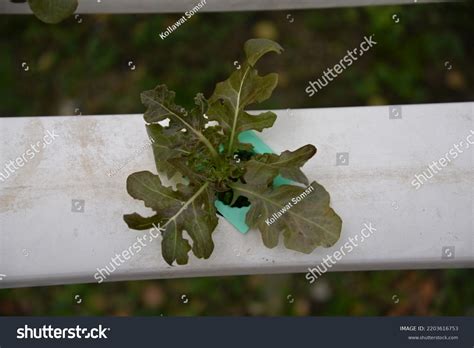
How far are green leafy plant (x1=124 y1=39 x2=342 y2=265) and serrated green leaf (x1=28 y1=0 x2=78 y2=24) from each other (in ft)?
0.79

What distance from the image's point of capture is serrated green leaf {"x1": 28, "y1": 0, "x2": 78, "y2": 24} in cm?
111

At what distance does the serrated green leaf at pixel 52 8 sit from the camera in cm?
111

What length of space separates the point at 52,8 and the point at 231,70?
0.43 m

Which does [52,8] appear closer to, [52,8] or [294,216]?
[52,8]

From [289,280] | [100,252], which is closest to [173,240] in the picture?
[100,252]

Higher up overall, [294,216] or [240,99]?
[240,99]

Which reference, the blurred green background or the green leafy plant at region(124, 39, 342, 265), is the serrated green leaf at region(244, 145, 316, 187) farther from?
the blurred green background

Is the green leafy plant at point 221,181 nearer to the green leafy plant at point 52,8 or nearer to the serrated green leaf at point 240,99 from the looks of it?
the serrated green leaf at point 240,99

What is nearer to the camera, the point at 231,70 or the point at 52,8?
the point at 52,8

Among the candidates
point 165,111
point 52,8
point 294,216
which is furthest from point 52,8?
point 294,216

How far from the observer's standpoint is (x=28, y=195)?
3.73 ft

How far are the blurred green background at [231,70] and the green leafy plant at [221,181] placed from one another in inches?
13.3

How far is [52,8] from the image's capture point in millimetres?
1118

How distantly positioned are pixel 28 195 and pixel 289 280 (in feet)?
1.95
